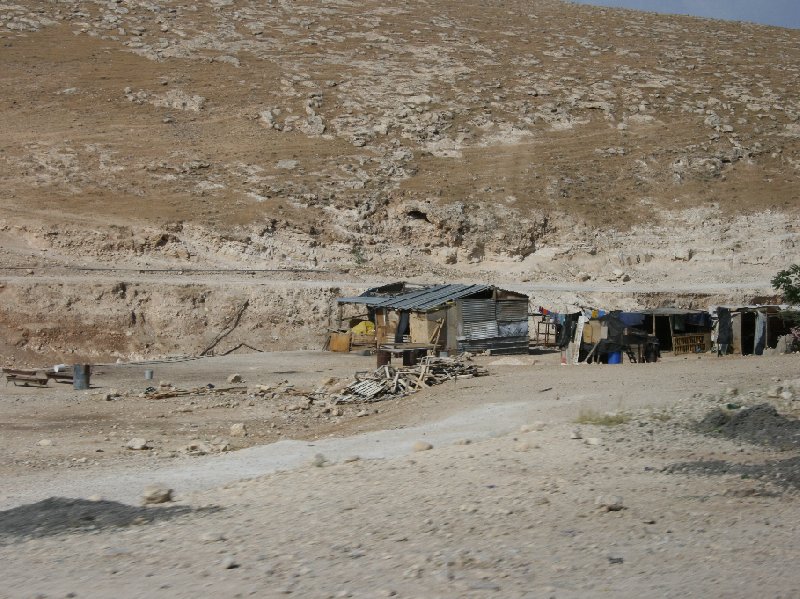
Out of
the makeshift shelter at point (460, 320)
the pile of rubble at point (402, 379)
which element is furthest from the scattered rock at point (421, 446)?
the makeshift shelter at point (460, 320)

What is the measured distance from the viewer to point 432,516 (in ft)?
22.5

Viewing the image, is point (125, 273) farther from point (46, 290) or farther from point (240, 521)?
point (240, 521)

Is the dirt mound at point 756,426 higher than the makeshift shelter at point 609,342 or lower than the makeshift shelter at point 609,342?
lower

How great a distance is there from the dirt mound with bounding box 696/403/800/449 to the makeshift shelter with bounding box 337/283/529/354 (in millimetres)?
14158

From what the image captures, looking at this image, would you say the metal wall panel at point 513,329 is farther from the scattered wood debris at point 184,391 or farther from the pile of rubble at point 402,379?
the scattered wood debris at point 184,391

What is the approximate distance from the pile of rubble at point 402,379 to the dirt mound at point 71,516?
9373mm

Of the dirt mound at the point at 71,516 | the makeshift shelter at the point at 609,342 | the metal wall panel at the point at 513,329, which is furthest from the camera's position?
the metal wall panel at the point at 513,329

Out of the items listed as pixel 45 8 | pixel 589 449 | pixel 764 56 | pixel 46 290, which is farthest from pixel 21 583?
pixel 764 56

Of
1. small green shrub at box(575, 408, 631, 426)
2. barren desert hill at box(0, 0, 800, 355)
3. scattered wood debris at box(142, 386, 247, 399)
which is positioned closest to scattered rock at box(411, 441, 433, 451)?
small green shrub at box(575, 408, 631, 426)

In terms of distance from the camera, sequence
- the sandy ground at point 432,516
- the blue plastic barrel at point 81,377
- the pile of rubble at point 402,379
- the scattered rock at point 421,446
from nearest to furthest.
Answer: the sandy ground at point 432,516 < the scattered rock at point 421,446 < the pile of rubble at point 402,379 < the blue plastic barrel at point 81,377

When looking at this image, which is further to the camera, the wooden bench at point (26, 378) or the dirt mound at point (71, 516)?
the wooden bench at point (26, 378)

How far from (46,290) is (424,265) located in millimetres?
15896

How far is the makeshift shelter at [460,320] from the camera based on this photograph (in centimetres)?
2547

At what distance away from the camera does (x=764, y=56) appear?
62.1 meters
